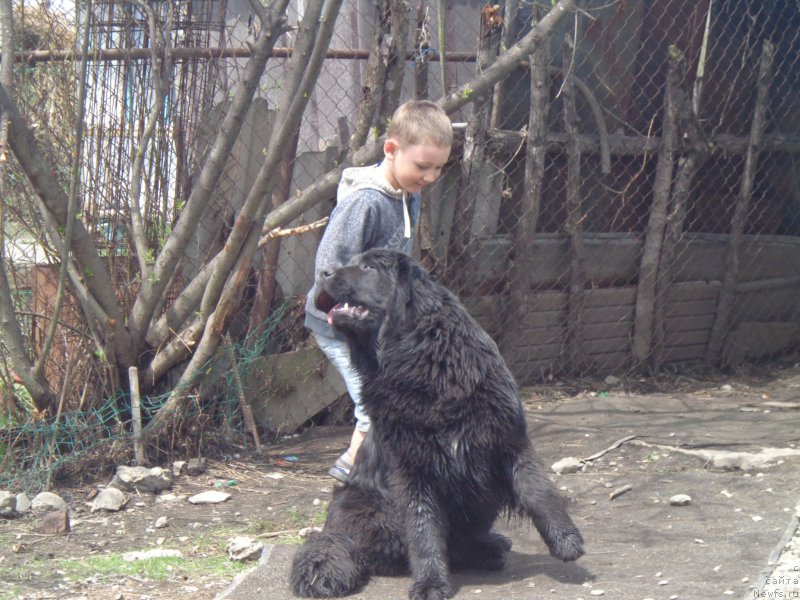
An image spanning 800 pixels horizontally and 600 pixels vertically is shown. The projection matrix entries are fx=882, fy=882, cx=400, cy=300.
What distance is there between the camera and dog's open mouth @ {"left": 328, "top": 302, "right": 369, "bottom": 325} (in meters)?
3.44

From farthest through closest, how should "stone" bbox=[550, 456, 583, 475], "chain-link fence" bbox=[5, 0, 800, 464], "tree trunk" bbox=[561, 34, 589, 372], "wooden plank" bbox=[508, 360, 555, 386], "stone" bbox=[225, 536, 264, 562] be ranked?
1. "wooden plank" bbox=[508, 360, 555, 386]
2. "tree trunk" bbox=[561, 34, 589, 372]
3. "chain-link fence" bbox=[5, 0, 800, 464]
4. "stone" bbox=[550, 456, 583, 475]
5. "stone" bbox=[225, 536, 264, 562]

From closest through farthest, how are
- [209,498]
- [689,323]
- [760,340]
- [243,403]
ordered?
[209,498] → [243,403] → [689,323] → [760,340]

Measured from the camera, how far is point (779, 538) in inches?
139

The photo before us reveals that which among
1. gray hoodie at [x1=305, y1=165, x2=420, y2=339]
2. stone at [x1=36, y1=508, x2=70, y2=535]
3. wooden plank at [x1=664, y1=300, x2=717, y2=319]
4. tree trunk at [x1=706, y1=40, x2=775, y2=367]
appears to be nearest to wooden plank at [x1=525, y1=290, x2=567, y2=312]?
wooden plank at [x1=664, y1=300, x2=717, y2=319]

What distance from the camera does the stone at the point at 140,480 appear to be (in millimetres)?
4844

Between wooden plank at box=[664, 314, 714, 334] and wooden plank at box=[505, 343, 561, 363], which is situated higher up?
wooden plank at box=[664, 314, 714, 334]

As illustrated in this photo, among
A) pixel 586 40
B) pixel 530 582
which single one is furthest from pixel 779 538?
pixel 586 40

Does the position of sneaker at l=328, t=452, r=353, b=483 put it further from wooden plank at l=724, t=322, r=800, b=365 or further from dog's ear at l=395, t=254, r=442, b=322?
wooden plank at l=724, t=322, r=800, b=365

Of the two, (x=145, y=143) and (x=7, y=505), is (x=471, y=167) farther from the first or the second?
(x=7, y=505)

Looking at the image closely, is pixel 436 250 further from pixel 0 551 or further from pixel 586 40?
pixel 0 551

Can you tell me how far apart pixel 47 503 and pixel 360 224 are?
2272 mm

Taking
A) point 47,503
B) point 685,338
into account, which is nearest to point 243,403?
point 47,503

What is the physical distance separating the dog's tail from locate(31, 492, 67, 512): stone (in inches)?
70.5

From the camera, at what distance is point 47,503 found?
457 cm
